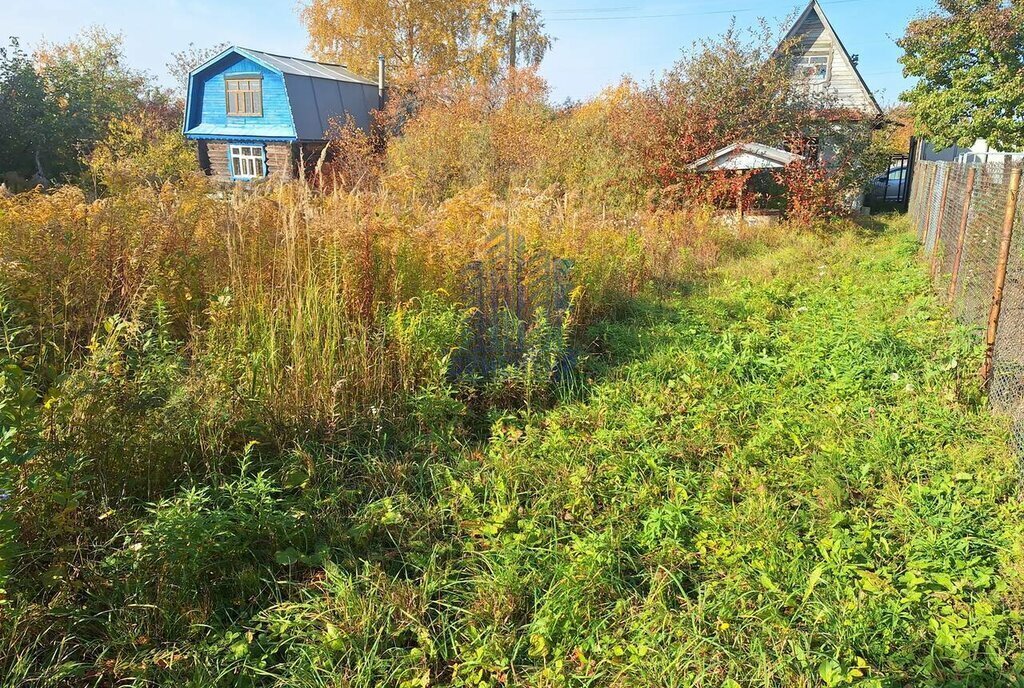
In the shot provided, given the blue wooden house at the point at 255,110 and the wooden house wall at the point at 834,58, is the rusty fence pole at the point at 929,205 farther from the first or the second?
the blue wooden house at the point at 255,110

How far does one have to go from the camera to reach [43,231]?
3.93 m

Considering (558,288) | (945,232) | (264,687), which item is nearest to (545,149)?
(945,232)

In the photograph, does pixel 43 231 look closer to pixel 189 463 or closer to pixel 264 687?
pixel 189 463

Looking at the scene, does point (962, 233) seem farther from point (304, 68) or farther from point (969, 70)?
point (304, 68)

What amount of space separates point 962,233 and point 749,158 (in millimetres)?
9035

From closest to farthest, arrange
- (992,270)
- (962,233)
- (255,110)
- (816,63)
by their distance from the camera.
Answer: (992,270), (962,233), (816,63), (255,110)

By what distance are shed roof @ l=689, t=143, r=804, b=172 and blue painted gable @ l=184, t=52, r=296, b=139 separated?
1712 centimetres

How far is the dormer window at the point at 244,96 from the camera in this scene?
26391 mm

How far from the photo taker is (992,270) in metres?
5.31

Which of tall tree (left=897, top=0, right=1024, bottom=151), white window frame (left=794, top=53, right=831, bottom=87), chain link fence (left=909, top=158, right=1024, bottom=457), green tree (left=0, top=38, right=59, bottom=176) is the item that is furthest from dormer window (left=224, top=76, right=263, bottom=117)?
chain link fence (left=909, top=158, right=1024, bottom=457)


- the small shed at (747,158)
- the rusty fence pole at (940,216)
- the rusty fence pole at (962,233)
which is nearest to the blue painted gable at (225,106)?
the small shed at (747,158)

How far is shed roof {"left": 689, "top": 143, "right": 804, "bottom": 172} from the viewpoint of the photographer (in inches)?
591

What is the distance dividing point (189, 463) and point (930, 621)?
334cm

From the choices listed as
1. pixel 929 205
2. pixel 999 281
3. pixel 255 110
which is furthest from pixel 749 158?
pixel 255 110
